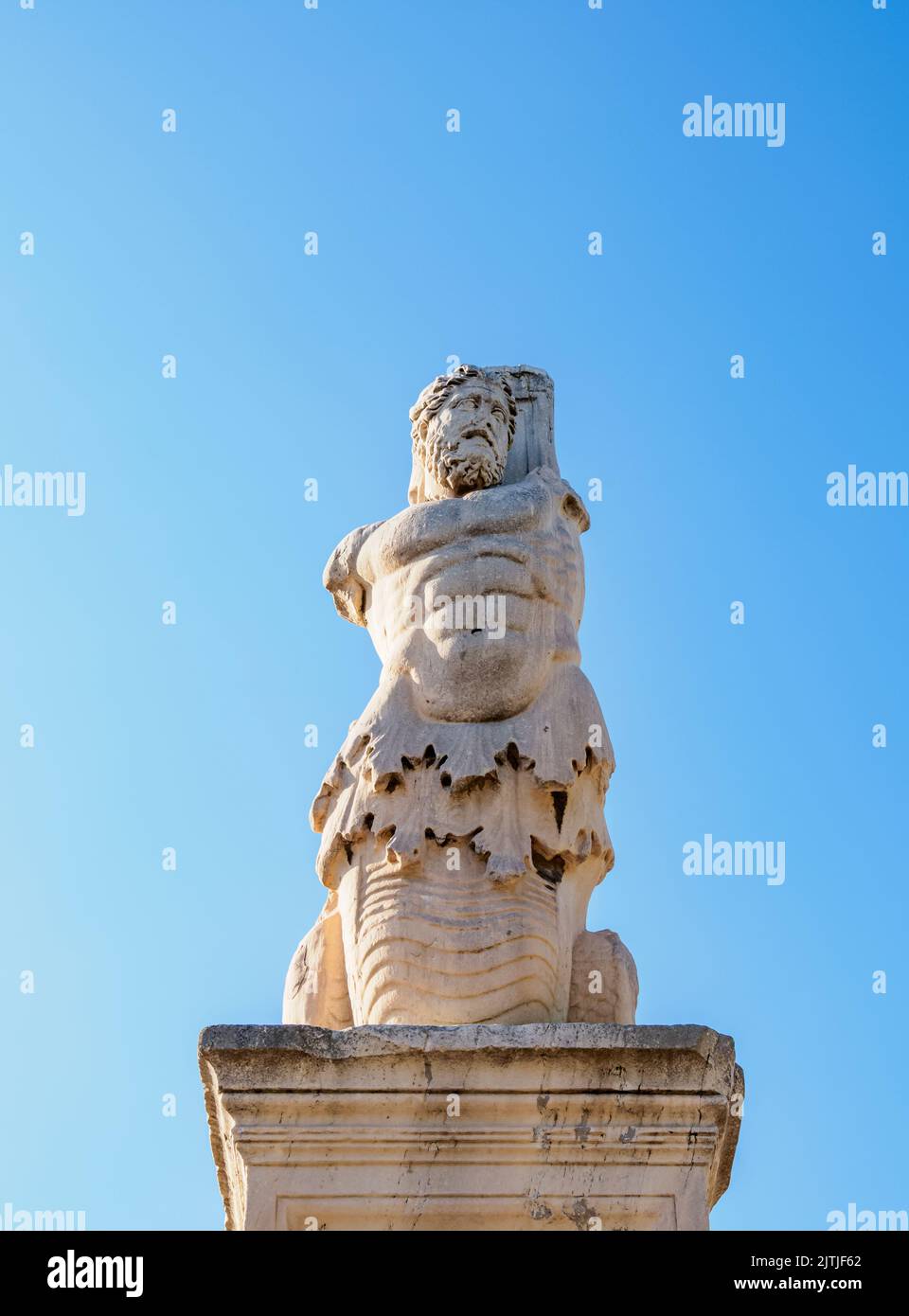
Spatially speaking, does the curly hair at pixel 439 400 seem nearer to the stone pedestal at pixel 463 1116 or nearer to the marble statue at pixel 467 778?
the marble statue at pixel 467 778

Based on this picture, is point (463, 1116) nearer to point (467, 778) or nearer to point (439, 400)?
point (467, 778)

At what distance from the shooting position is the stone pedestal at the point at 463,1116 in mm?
8180

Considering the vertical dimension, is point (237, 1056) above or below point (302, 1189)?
above

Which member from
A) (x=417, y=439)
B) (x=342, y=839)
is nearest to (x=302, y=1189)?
(x=342, y=839)

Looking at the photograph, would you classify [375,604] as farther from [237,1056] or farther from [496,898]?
[237,1056]

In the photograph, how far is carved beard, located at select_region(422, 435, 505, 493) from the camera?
10719 mm

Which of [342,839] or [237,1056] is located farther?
[342,839]

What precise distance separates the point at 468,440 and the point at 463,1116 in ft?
12.6

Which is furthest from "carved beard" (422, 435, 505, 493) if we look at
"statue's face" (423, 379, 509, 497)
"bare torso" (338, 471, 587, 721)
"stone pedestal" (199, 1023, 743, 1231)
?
"stone pedestal" (199, 1023, 743, 1231)

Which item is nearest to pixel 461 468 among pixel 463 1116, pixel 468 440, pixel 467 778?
pixel 468 440

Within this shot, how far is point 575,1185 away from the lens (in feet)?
26.8

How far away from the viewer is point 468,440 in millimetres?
10797

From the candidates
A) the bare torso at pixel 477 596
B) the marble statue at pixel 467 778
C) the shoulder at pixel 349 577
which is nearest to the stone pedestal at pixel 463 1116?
the marble statue at pixel 467 778
